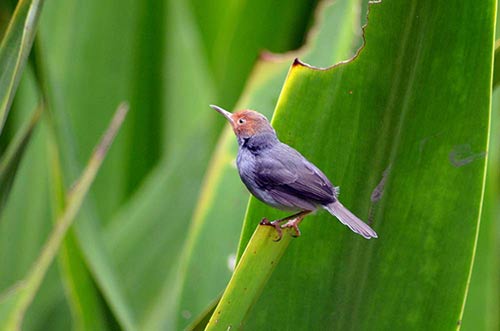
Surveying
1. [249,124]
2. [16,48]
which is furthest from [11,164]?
[249,124]

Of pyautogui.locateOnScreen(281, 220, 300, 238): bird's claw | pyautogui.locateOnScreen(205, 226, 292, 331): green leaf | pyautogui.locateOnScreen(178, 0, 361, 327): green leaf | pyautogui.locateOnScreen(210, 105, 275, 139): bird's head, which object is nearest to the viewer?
pyautogui.locateOnScreen(205, 226, 292, 331): green leaf

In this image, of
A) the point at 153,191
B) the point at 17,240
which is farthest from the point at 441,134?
the point at 17,240

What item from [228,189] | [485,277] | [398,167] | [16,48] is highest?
[16,48]

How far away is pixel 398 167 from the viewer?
0.93 metres

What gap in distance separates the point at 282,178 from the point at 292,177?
0.03 meters

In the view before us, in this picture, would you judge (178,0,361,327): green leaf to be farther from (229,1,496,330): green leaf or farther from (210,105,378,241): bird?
(229,1,496,330): green leaf

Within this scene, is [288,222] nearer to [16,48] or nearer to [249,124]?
[249,124]

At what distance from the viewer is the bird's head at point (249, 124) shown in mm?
1055

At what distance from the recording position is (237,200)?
4.30 ft

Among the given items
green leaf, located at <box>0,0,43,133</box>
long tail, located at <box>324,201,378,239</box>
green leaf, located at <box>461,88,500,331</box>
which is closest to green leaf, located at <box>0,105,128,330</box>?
green leaf, located at <box>0,0,43,133</box>

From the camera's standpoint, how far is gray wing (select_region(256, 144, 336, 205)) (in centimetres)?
94

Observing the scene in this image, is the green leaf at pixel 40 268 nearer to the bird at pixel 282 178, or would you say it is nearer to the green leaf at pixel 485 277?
the bird at pixel 282 178

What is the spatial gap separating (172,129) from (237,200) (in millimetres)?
635

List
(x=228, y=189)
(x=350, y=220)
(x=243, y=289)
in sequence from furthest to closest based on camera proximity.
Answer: (x=228, y=189) < (x=350, y=220) < (x=243, y=289)
